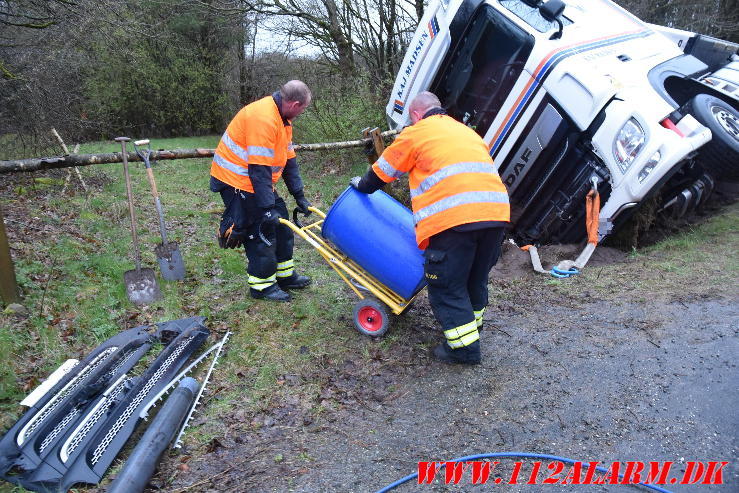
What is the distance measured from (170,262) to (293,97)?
1932 mm

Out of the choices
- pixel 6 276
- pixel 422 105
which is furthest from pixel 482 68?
pixel 6 276

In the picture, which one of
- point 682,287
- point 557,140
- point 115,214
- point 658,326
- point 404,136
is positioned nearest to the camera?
point 404,136

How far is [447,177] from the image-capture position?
2.98 metres

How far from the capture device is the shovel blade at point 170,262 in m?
4.39

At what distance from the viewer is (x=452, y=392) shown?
3.01 meters

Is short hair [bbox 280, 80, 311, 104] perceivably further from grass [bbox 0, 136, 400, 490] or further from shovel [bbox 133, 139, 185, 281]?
grass [bbox 0, 136, 400, 490]

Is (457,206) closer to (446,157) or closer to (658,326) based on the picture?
(446,157)

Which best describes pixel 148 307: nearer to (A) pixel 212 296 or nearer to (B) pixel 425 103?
(A) pixel 212 296

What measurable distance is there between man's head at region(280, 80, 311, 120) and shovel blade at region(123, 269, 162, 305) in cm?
177

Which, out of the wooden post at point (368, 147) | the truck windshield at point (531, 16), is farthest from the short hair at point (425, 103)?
the wooden post at point (368, 147)

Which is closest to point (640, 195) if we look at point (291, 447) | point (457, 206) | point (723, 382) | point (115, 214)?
point (723, 382)

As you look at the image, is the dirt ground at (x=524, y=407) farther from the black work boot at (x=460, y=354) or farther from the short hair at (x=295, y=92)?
the short hair at (x=295, y=92)

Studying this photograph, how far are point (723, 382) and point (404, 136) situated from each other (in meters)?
2.41

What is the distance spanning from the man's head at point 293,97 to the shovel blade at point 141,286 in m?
1.77
